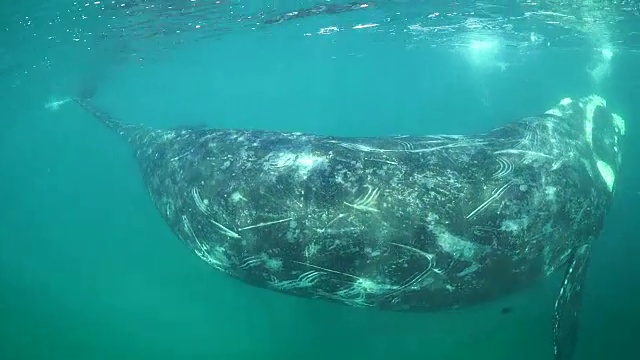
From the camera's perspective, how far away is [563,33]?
2694 centimetres

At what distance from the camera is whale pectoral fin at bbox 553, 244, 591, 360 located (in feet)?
22.3

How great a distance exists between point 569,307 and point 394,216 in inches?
154

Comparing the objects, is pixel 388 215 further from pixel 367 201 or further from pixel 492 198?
pixel 492 198

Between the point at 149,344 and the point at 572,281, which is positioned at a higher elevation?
the point at 572,281

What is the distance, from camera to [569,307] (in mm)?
6934

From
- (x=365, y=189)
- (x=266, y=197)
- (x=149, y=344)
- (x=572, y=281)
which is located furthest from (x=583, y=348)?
(x=149, y=344)

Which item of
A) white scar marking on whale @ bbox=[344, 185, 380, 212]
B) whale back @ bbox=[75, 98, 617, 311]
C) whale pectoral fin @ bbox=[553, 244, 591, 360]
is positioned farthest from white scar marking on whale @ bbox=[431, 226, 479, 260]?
whale pectoral fin @ bbox=[553, 244, 591, 360]

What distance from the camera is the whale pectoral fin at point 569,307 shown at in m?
6.80

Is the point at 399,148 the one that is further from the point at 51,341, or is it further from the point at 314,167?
the point at 51,341

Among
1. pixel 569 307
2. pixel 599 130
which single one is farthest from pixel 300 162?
pixel 599 130

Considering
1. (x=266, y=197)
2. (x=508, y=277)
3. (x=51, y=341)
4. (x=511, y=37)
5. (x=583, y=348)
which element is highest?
(x=266, y=197)

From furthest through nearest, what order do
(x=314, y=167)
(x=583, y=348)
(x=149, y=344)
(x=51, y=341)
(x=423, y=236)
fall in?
(x=51, y=341), (x=149, y=344), (x=583, y=348), (x=314, y=167), (x=423, y=236)

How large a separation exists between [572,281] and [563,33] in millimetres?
26182

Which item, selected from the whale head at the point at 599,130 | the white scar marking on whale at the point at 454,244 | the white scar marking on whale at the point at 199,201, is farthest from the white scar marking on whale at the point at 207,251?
the whale head at the point at 599,130
